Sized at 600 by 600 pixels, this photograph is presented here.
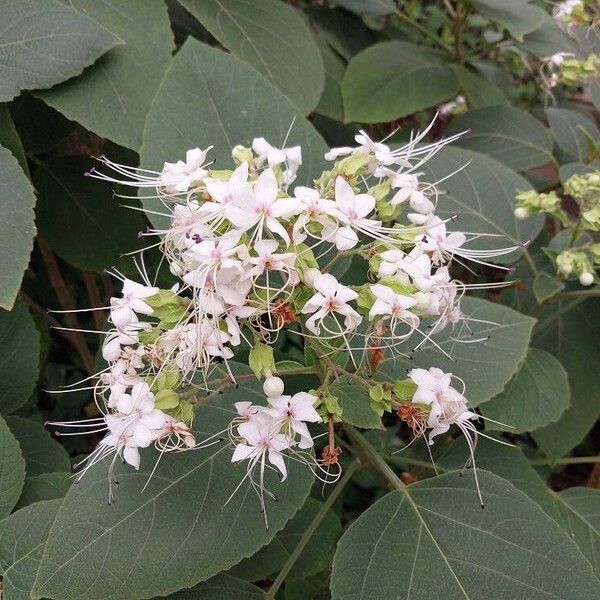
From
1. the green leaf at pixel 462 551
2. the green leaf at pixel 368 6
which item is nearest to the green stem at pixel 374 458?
the green leaf at pixel 462 551

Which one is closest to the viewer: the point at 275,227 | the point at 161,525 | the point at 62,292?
the point at 275,227

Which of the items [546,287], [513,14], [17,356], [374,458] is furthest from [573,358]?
[17,356]

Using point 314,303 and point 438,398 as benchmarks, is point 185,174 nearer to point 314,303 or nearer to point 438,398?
point 314,303

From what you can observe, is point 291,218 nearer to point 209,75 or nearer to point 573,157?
point 209,75

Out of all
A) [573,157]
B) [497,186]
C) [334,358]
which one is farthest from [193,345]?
[573,157]

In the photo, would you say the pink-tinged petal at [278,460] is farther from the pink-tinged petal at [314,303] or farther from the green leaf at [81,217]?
the green leaf at [81,217]

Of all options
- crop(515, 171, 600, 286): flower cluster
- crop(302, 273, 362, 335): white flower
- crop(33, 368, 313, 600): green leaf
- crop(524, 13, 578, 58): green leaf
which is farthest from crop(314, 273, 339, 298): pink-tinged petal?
crop(524, 13, 578, 58): green leaf
